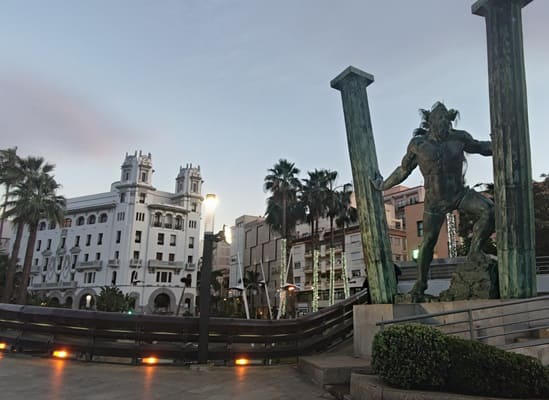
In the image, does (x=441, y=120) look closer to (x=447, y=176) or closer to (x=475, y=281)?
(x=447, y=176)

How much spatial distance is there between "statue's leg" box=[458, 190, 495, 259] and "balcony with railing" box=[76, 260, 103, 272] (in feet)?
204

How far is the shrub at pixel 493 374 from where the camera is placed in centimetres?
436

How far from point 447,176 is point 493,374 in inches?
183

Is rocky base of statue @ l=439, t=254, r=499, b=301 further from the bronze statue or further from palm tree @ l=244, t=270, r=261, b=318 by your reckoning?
palm tree @ l=244, t=270, r=261, b=318

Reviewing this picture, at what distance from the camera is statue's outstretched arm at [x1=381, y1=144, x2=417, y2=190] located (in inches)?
356

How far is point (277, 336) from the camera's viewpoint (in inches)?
360

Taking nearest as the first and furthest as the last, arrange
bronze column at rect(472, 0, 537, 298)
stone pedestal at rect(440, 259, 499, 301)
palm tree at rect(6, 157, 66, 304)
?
bronze column at rect(472, 0, 537, 298), stone pedestal at rect(440, 259, 499, 301), palm tree at rect(6, 157, 66, 304)

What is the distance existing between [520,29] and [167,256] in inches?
2468

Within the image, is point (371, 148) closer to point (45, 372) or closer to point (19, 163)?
point (45, 372)

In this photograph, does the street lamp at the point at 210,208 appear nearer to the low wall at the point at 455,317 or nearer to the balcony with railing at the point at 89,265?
the low wall at the point at 455,317

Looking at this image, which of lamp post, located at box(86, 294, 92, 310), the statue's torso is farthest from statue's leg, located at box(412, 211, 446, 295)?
lamp post, located at box(86, 294, 92, 310)

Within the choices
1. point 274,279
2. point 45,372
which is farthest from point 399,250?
A: point 45,372

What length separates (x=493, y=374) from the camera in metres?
4.41

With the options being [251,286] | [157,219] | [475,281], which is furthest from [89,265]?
[475,281]
